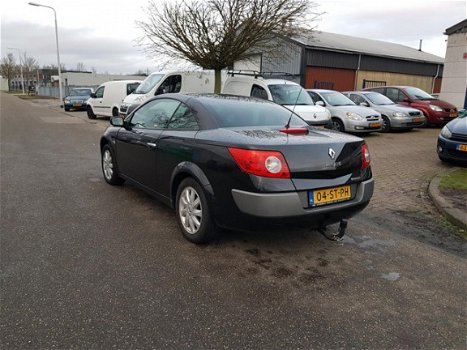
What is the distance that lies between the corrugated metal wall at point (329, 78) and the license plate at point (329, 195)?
2023 cm

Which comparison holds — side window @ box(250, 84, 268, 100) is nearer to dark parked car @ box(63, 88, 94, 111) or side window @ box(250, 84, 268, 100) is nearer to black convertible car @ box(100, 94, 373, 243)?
black convertible car @ box(100, 94, 373, 243)

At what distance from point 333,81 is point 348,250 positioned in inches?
870

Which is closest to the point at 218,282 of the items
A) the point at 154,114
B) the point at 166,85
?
the point at 154,114

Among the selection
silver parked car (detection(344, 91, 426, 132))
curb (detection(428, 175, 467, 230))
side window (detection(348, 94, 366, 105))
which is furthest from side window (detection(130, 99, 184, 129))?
side window (detection(348, 94, 366, 105))

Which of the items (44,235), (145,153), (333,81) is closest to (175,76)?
(145,153)

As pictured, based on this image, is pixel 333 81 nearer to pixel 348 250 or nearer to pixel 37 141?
pixel 37 141

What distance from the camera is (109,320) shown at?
262 centimetres

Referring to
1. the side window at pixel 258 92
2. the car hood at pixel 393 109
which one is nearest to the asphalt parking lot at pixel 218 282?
the side window at pixel 258 92

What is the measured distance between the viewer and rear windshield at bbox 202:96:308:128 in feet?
13.0

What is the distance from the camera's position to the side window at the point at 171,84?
13673 mm

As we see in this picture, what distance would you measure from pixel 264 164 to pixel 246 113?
1.18 meters

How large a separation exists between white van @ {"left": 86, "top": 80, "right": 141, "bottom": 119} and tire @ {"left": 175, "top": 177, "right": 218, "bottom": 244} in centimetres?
1401

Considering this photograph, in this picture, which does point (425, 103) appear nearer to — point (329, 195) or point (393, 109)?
point (393, 109)

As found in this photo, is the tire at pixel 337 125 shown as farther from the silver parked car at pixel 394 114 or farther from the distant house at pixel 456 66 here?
the distant house at pixel 456 66
